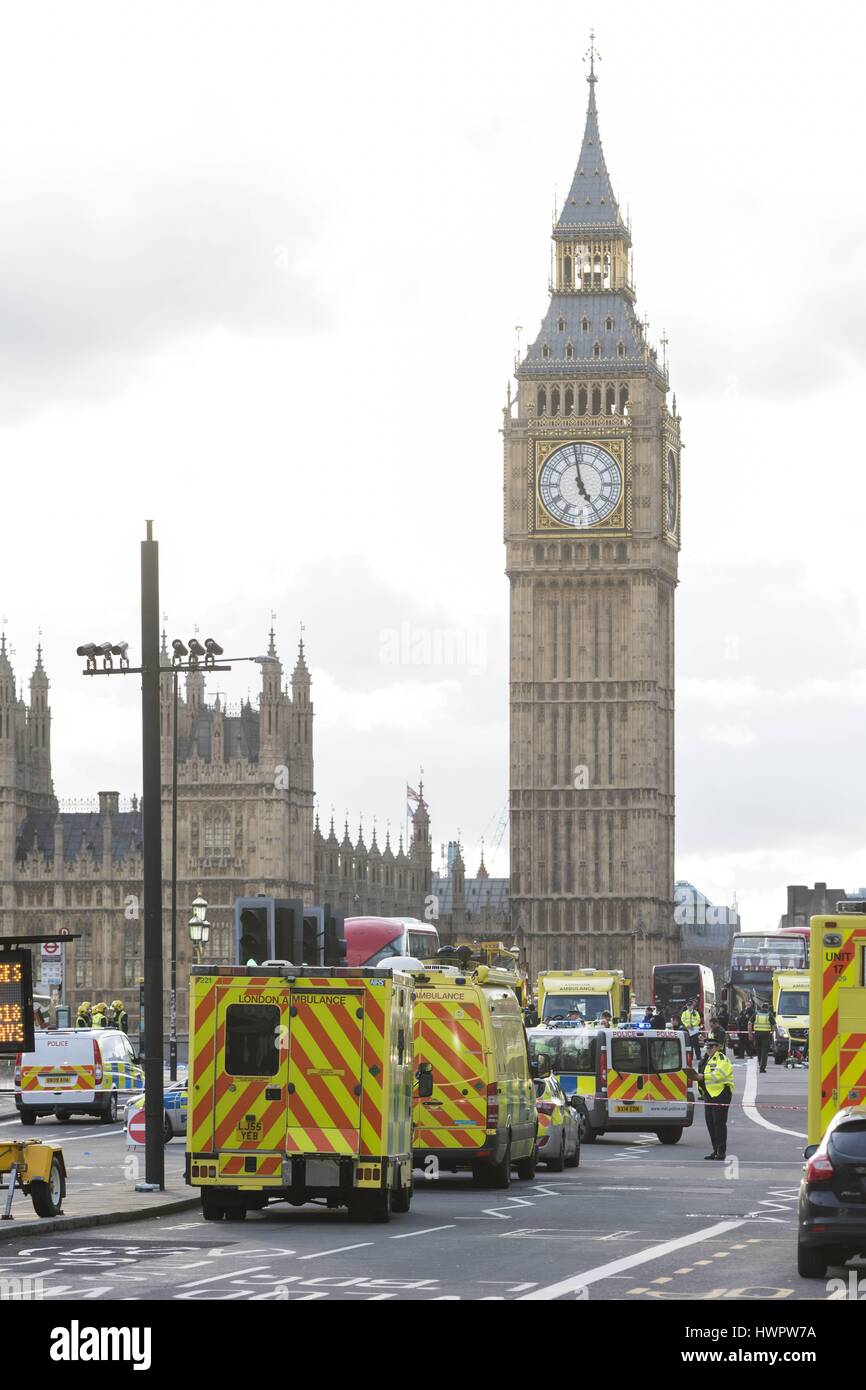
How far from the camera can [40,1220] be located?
75.5ft

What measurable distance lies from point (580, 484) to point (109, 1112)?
3190 inches

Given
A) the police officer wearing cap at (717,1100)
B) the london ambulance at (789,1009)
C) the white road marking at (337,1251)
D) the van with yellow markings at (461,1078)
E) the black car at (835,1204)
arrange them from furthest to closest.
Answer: the london ambulance at (789,1009) < the police officer wearing cap at (717,1100) < the van with yellow markings at (461,1078) < the white road marking at (337,1251) < the black car at (835,1204)

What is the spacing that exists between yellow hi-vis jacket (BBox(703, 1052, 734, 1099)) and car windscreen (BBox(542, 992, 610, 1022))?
1112 inches

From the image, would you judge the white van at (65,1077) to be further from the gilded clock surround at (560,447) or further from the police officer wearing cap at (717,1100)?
the gilded clock surround at (560,447)

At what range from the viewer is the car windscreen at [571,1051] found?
39.8 m

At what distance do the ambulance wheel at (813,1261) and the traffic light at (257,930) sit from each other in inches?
347

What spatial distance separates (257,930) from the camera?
26.5 meters

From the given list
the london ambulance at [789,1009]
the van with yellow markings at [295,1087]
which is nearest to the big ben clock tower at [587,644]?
the london ambulance at [789,1009]

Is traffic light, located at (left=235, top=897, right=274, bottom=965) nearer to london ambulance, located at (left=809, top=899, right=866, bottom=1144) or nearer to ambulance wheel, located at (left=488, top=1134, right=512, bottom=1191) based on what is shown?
ambulance wheel, located at (left=488, top=1134, right=512, bottom=1191)

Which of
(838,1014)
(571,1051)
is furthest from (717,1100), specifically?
(838,1014)

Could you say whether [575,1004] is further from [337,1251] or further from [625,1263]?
[625,1263]

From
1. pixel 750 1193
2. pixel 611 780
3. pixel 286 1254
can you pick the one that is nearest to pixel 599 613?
pixel 611 780
